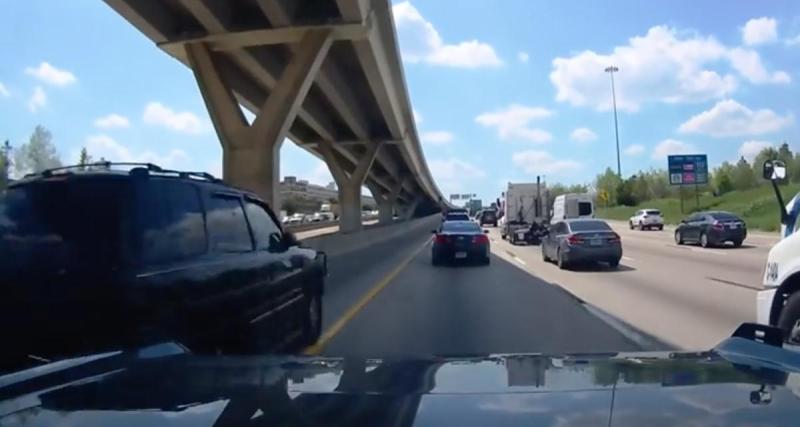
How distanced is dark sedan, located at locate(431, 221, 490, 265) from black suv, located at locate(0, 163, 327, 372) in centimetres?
1812

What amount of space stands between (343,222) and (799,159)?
5873 cm

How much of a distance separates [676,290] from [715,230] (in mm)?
18957

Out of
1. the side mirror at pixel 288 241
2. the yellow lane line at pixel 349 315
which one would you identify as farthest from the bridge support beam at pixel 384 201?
the side mirror at pixel 288 241

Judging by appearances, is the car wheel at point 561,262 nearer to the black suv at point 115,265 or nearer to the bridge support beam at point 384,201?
the black suv at point 115,265

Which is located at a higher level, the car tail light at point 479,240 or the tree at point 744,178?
the tree at point 744,178

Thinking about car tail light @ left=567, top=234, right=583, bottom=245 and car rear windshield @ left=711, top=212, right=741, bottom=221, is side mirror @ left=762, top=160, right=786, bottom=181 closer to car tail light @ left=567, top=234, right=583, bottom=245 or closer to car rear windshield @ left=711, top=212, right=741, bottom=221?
car tail light @ left=567, top=234, right=583, bottom=245

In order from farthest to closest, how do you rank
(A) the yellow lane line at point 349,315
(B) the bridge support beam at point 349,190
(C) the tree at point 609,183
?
(C) the tree at point 609,183, (B) the bridge support beam at point 349,190, (A) the yellow lane line at point 349,315

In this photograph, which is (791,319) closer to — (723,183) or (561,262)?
(561,262)

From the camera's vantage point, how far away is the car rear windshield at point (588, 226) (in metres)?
23.0

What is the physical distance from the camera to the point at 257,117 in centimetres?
2416

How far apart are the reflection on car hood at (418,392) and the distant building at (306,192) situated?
13362 centimetres

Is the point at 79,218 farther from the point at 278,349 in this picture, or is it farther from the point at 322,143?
the point at 322,143

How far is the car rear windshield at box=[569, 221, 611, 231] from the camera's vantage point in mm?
22969

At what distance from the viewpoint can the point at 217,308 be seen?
603cm
